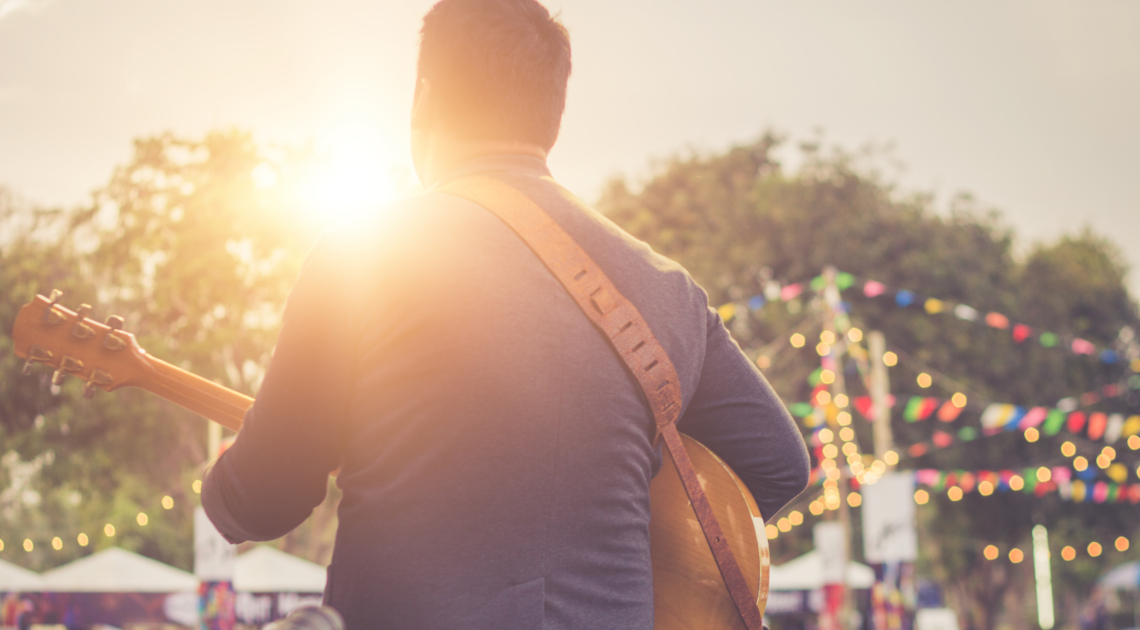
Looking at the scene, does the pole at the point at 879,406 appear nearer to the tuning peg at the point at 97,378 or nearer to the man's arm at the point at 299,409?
the tuning peg at the point at 97,378

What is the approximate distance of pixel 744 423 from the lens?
1.64 m

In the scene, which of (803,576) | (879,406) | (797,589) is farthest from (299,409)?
(803,576)

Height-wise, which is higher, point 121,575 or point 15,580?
point 121,575

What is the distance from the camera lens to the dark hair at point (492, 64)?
146cm

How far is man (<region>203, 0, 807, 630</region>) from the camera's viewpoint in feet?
3.96

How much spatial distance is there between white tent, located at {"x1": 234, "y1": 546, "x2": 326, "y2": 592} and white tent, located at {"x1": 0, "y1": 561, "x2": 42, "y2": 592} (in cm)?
354

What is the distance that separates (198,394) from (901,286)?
72.8 ft

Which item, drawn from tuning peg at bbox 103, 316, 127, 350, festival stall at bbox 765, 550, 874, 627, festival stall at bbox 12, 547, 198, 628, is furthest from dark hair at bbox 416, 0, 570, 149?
festival stall at bbox 12, 547, 198, 628

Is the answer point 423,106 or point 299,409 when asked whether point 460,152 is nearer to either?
point 423,106

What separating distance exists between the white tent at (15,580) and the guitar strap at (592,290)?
18452mm

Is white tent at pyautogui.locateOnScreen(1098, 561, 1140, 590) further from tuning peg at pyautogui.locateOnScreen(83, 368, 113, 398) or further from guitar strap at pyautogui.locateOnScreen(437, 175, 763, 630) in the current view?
tuning peg at pyautogui.locateOnScreen(83, 368, 113, 398)

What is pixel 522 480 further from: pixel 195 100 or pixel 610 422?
pixel 195 100

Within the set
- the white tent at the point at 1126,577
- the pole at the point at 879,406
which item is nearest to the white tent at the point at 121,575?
the pole at the point at 879,406

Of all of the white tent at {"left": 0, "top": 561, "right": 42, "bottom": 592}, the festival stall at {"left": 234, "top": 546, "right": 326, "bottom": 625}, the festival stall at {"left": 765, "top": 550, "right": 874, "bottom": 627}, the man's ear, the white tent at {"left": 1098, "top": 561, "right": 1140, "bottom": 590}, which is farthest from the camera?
the white tent at {"left": 1098, "top": 561, "right": 1140, "bottom": 590}
